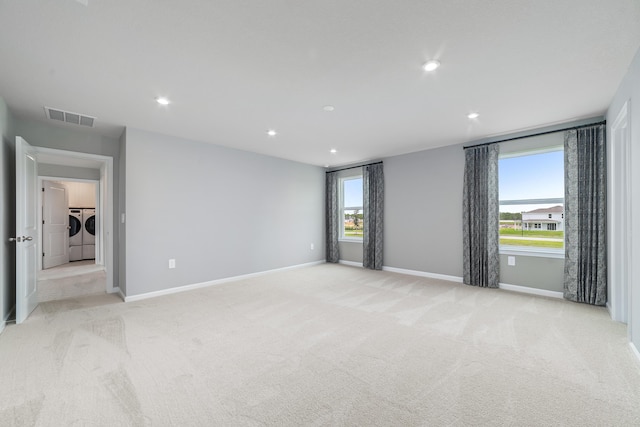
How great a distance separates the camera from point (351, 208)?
263 inches

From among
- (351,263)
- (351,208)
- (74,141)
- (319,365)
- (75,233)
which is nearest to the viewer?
(319,365)

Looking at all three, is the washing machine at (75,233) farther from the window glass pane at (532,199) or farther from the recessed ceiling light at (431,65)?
the window glass pane at (532,199)

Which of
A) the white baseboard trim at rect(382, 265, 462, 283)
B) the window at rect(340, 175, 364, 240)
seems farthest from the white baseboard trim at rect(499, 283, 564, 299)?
the window at rect(340, 175, 364, 240)

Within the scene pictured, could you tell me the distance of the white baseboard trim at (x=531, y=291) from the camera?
3.82 meters

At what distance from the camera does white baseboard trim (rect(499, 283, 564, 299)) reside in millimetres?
3823

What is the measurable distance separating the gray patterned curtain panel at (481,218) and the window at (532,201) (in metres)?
0.22

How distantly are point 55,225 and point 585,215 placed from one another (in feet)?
34.3

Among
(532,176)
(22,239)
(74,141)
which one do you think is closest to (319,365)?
(22,239)

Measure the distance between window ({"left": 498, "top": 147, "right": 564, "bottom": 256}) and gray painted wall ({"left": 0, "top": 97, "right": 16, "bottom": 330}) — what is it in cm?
658

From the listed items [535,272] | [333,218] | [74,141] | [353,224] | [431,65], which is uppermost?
[431,65]

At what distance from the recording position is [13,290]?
11.1ft

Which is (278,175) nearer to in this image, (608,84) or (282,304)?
(282,304)

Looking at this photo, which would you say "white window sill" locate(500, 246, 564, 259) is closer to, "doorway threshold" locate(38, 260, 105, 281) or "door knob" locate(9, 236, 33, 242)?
"door knob" locate(9, 236, 33, 242)

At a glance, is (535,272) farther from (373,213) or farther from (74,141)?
(74,141)
